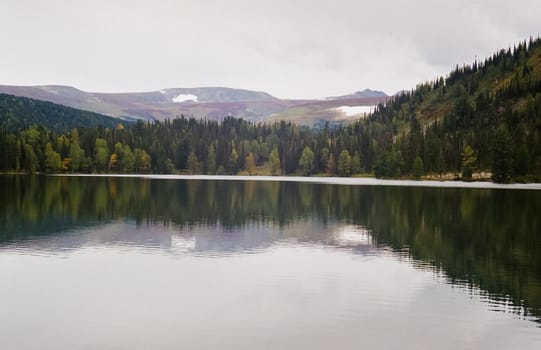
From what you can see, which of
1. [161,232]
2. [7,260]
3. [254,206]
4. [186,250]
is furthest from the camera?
[254,206]

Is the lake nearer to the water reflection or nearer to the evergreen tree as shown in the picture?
the water reflection

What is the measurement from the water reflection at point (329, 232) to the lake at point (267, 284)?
0.69ft

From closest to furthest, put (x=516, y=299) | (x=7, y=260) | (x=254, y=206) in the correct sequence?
1. (x=516, y=299)
2. (x=7, y=260)
3. (x=254, y=206)

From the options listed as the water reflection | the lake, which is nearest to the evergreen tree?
the water reflection

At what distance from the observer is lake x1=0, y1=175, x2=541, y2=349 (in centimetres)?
2328

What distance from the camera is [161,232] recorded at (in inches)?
2179

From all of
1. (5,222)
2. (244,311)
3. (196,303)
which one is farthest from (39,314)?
(5,222)

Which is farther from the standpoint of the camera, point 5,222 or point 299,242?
point 5,222

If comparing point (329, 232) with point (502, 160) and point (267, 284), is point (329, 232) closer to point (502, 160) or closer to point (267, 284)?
point (267, 284)

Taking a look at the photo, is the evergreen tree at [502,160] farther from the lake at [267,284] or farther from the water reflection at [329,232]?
the lake at [267,284]

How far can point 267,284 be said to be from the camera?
3309 centimetres

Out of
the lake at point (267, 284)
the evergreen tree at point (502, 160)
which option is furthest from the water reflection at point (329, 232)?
the evergreen tree at point (502, 160)

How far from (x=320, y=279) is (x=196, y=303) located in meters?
9.29

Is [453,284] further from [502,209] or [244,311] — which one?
[502,209]
